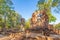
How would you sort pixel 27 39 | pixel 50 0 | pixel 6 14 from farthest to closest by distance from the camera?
pixel 50 0 < pixel 6 14 < pixel 27 39

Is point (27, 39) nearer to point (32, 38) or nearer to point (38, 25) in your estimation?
point (32, 38)

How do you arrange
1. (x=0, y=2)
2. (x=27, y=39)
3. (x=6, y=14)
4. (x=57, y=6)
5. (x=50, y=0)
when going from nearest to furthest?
(x=27, y=39), (x=0, y=2), (x=6, y=14), (x=57, y=6), (x=50, y=0)

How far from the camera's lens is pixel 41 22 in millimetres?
33375

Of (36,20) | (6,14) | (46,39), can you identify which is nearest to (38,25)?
(36,20)

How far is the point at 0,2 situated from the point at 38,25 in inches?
395

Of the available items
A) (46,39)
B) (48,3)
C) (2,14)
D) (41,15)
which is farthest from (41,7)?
(46,39)

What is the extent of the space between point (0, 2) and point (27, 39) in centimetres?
1812

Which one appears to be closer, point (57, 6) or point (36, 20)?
point (36, 20)

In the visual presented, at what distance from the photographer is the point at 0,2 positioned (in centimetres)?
3198

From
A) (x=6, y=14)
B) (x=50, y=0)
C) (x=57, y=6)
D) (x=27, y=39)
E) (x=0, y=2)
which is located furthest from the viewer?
(x=50, y=0)

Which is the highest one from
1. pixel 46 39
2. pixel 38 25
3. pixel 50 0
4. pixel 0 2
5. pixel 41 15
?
pixel 50 0

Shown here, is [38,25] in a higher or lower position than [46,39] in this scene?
higher

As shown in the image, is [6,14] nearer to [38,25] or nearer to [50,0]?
[38,25]

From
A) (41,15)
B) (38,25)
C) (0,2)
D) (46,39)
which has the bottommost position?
(46,39)
